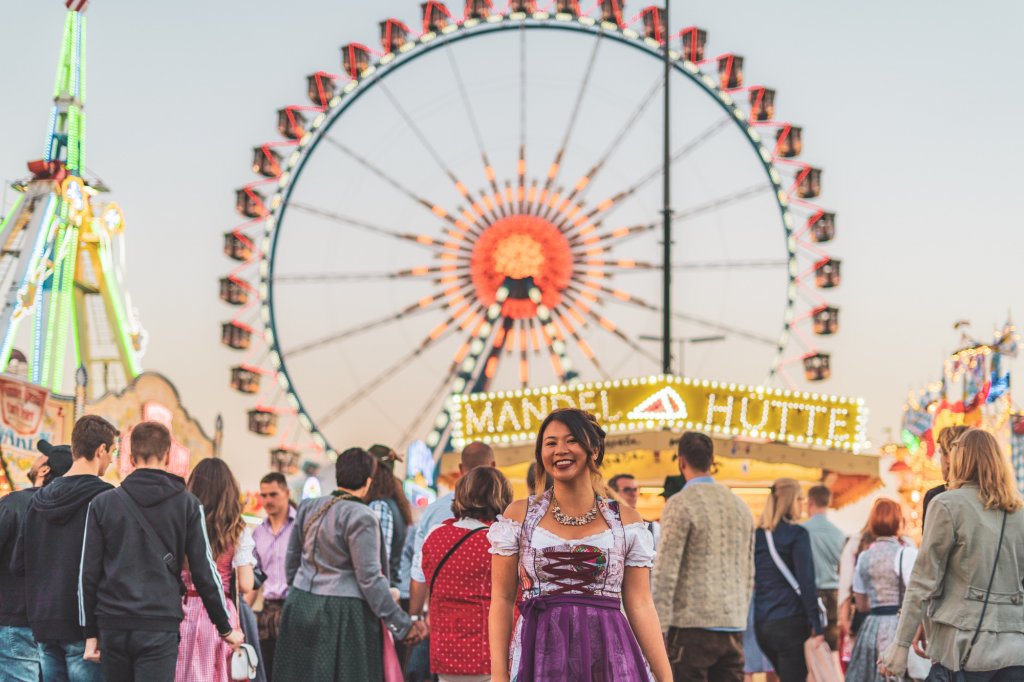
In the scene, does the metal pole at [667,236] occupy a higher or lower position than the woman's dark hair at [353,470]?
higher

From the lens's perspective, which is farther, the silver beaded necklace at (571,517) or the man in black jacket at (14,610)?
the man in black jacket at (14,610)

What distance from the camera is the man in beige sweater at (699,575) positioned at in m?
7.72

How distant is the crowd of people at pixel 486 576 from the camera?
4879 millimetres

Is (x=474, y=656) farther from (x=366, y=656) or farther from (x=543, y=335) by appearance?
(x=543, y=335)

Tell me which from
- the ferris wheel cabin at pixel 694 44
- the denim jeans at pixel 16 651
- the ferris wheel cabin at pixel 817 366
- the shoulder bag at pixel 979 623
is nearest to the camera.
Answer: the shoulder bag at pixel 979 623

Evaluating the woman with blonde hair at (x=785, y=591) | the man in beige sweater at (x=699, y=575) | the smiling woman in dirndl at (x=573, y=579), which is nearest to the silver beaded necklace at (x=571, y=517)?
the smiling woman in dirndl at (x=573, y=579)

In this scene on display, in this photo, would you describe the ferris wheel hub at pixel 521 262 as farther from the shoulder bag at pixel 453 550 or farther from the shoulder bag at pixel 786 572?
the shoulder bag at pixel 453 550

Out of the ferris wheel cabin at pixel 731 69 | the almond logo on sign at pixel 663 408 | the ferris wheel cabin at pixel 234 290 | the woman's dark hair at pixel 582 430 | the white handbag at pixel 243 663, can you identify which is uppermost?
the ferris wheel cabin at pixel 731 69

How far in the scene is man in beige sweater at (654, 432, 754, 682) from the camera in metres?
7.72

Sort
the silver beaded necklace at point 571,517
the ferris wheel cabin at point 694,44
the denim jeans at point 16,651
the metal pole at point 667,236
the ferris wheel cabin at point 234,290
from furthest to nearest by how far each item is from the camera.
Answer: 1. the ferris wheel cabin at point 694,44
2. the ferris wheel cabin at point 234,290
3. the metal pole at point 667,236
4. the denim jeans at point 16,651
5. the silver beaded necklace at point 571,517

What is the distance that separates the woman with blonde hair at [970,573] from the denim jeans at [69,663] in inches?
145

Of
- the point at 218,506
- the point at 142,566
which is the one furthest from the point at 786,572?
the point at 142,566

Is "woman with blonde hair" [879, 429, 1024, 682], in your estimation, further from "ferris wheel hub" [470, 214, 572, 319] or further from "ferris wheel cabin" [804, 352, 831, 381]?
"ferris wheel cabin" [804, 352, 831, 381]

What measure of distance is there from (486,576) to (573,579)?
2271mm
